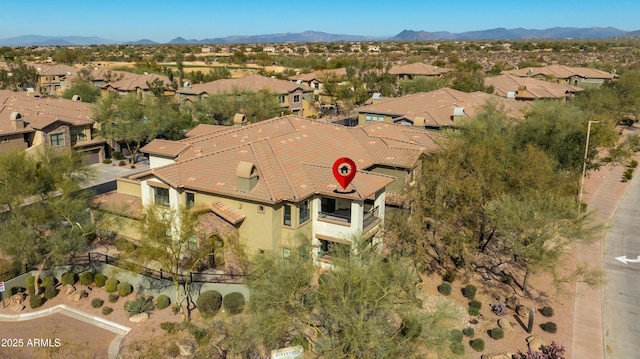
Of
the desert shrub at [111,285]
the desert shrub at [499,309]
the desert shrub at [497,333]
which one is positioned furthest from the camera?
the desert shrub at [111,285]

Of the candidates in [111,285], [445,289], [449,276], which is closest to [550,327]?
[445,289]

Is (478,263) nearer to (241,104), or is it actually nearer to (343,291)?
(343,291)

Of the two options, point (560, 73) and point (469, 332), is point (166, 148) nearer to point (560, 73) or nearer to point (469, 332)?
point (469, 332)

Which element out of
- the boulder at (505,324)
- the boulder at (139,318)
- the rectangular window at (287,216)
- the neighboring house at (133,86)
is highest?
the neighboring house at (133,86)

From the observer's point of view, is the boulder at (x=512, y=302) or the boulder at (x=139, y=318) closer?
the boulder at (x=139, y=318)

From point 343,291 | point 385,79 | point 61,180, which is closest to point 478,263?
point 343,291

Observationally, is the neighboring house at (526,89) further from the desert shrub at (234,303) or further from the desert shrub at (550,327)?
the desert shrub at (234,303)

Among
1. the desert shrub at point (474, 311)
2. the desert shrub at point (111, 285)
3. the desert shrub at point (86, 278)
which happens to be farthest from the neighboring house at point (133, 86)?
the desert shrub at point (474, 311)
